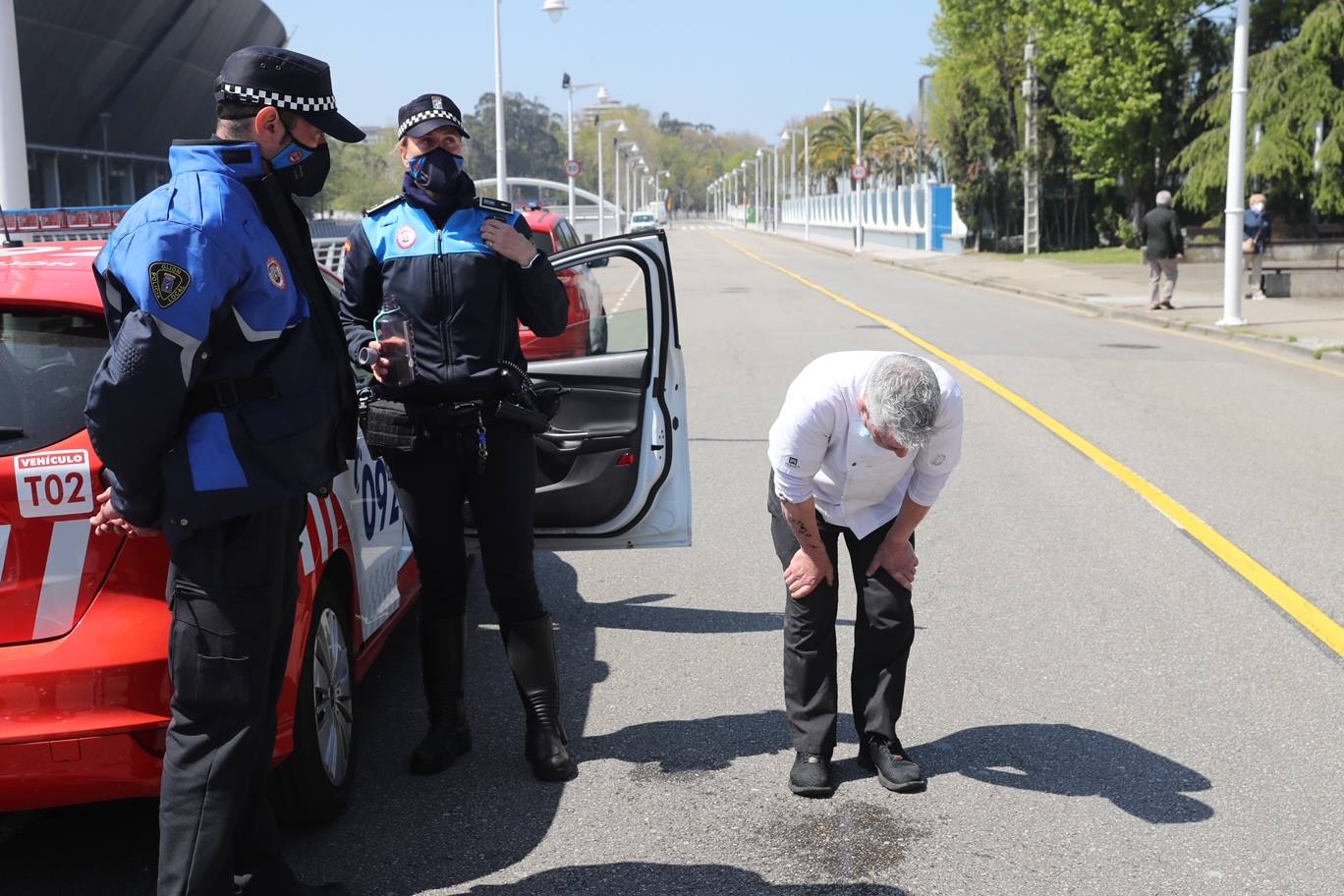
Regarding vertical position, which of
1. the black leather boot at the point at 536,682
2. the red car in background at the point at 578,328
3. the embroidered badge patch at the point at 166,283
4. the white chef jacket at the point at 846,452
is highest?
the embroidered badge patch at the point at 166,283

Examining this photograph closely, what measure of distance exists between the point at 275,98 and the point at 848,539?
2.19 m

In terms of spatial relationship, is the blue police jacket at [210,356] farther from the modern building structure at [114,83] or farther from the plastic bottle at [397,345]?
the modern building structure at [114,83]

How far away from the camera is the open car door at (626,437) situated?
210 inches

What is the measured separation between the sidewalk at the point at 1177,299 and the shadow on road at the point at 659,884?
1403 cm

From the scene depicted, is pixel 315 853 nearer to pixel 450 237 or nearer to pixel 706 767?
pixel 706 767

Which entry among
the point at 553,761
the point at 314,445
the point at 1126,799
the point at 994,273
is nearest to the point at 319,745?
the point at 553,761

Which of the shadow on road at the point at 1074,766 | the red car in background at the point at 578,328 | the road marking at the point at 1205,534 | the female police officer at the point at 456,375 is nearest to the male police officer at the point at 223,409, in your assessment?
the female police officer at the point at 456,375

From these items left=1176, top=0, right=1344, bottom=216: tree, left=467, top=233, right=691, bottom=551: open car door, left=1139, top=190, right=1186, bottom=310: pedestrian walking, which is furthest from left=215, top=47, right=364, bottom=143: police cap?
left=1176, top=0, right=1344, bottom=216: tree

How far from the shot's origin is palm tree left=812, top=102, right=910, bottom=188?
10550 centimetres

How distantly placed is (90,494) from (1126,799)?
300cm

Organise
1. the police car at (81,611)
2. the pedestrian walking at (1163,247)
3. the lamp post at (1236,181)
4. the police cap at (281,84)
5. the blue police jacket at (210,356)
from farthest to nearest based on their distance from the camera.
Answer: the pedestrian walking at (1163,247)
the lamp post at (1236,181)
the police car at (81,611)
the police cap at (281,84)
the blue police jacket at (210,356)

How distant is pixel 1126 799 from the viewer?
4336mm

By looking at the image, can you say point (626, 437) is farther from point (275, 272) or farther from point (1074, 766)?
point (275, 272)

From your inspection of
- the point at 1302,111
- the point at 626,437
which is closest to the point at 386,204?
the point at 626,437
